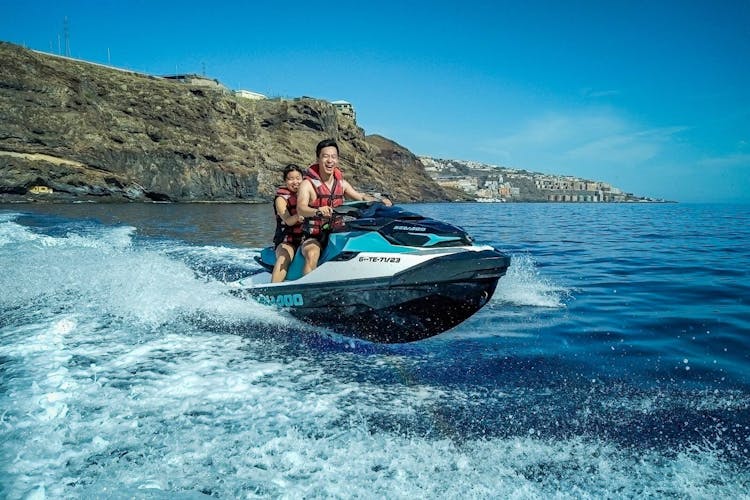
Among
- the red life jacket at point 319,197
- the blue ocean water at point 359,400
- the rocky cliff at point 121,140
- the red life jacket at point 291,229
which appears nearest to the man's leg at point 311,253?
the red life jacket at point 319,197

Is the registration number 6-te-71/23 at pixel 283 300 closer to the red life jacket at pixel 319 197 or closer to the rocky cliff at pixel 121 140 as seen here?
the red life jacket at pixel 319 197

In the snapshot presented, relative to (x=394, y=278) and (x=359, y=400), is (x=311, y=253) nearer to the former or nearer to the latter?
(x=394, y=278)

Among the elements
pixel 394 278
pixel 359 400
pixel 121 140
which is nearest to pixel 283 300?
pixel 394 278

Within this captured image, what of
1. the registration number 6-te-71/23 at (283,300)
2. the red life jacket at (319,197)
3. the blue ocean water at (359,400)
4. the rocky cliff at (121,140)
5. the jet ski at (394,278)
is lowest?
the blue ocean water at (359,400)

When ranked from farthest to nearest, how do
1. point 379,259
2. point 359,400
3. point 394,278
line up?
point 379,259 → point 394,278 → point 359,400

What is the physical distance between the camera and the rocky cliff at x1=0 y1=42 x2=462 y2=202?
1754 inches

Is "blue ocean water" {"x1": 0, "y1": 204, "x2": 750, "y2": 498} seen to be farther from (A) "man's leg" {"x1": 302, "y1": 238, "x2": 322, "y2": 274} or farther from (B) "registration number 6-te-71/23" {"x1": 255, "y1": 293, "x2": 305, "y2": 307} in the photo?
(A) "man's leg" {"x1": 302, "y1": 238, "x2": 322, "y2": 274}

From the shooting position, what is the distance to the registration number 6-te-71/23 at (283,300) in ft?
15.6

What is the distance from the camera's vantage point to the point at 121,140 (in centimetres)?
5209

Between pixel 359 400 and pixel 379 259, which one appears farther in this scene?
pixel 379 259

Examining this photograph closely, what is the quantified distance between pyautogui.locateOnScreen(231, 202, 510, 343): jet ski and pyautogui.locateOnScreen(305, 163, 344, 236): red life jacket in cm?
27

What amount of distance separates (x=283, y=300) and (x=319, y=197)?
109 centimetres

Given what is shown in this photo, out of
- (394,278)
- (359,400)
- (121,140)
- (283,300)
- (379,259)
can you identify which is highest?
(121,140)

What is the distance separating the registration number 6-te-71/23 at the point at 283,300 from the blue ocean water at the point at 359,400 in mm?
109
